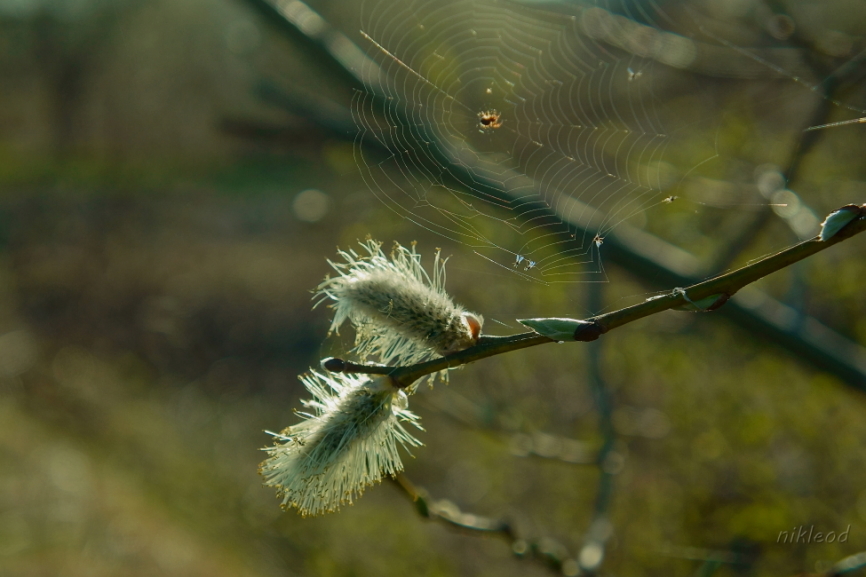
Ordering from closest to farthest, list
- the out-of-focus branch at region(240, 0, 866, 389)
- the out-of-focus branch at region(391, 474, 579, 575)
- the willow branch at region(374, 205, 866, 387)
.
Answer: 1. the willow branch at region(374, 205, 866, 387)
2. the out-of-focus branch at region(391, 474, 579, 575)
3. the out-of-focus branch at region(240, 0, 866, 389)

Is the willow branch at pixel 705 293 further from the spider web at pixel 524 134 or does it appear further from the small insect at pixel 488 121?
the small insect at pixel 488 121

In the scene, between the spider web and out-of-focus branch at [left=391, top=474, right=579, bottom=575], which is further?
the spider web

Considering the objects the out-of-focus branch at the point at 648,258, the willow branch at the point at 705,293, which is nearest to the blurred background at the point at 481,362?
the out-of-focus branch at the point at 648,258

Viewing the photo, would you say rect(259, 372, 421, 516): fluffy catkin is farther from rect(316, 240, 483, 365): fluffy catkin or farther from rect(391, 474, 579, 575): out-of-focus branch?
rect(391, 474, 579, 575): out-of-focus branch

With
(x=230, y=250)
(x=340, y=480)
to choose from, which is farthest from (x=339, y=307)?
(x=230, y=250)

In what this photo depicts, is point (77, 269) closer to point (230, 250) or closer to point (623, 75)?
point (230, 250)

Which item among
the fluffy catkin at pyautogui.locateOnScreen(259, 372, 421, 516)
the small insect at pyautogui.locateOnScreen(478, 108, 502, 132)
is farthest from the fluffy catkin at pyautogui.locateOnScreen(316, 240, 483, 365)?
the small insect at pyautogui.locateOnScreen(478, 108, 502, 132)

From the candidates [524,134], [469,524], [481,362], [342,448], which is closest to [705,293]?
[342,448]
